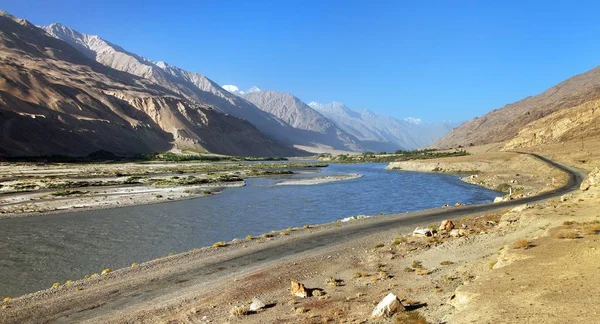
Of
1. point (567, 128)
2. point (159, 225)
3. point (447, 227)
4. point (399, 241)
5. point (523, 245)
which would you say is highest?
point (567, 128)

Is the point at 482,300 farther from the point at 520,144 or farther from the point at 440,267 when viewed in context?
the point at 520,144

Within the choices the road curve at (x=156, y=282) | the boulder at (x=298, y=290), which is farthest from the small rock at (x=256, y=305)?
the road curve at (x=156, y=282)

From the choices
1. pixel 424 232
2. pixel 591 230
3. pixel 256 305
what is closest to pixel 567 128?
pixel 424 232

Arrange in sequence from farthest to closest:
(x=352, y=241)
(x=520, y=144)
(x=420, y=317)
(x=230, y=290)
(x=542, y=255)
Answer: (x=520, y=144) < (x=352, y=241) < (x=230, y=290) < (x=542, y=255) < (x=420, y=317)

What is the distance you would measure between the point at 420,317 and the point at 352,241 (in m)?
14.3

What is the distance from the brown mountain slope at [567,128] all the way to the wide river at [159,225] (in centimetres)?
6453

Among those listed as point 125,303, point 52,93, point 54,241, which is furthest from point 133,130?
point 125,303

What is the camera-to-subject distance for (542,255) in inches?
634

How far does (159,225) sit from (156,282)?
17813 millimetres

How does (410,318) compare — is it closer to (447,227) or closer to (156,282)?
(156,282)

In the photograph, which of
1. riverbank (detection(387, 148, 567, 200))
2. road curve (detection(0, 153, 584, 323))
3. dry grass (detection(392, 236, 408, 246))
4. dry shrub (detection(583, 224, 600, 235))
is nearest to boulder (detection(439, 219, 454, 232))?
dry grass (detection(392, 236, 408, 246))

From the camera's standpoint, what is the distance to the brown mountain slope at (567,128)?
109 metres

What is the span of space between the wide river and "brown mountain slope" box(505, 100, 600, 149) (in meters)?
64.5

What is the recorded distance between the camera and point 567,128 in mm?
114375
